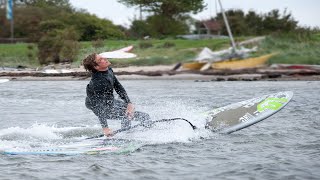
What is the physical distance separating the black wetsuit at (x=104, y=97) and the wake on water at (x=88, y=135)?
1.29 feet

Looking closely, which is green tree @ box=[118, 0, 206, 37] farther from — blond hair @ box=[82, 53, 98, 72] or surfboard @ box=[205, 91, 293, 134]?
blond hair @ box=[82, 53, 98, 72]

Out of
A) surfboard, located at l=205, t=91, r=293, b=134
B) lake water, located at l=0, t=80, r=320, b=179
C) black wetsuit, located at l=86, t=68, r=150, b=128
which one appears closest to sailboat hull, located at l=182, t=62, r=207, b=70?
lake water, located at l=0, t=80, r=320, b=179

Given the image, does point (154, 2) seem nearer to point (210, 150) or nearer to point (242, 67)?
point (242, 67)

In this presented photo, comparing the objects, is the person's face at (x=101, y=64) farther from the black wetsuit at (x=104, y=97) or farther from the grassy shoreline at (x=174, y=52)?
the grassy shoreline at (x=174, y=52)

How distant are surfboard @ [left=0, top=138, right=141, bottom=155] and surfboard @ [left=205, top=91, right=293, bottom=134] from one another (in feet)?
6.65

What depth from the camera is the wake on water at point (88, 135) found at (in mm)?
11073

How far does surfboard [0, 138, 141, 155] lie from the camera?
33.7 feet

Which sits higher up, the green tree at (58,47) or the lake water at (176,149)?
the green tree at (58,47)

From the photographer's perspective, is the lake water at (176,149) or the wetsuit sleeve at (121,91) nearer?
the lake water at (176,149)

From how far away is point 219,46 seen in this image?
122ft

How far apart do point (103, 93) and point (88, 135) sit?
1316 mm

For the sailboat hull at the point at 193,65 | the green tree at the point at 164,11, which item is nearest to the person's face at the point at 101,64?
the sailboat hull at the point at 193,65

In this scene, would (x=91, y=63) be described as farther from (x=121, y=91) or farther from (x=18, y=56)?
(x=18, y=56)

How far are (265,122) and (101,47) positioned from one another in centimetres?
2642
